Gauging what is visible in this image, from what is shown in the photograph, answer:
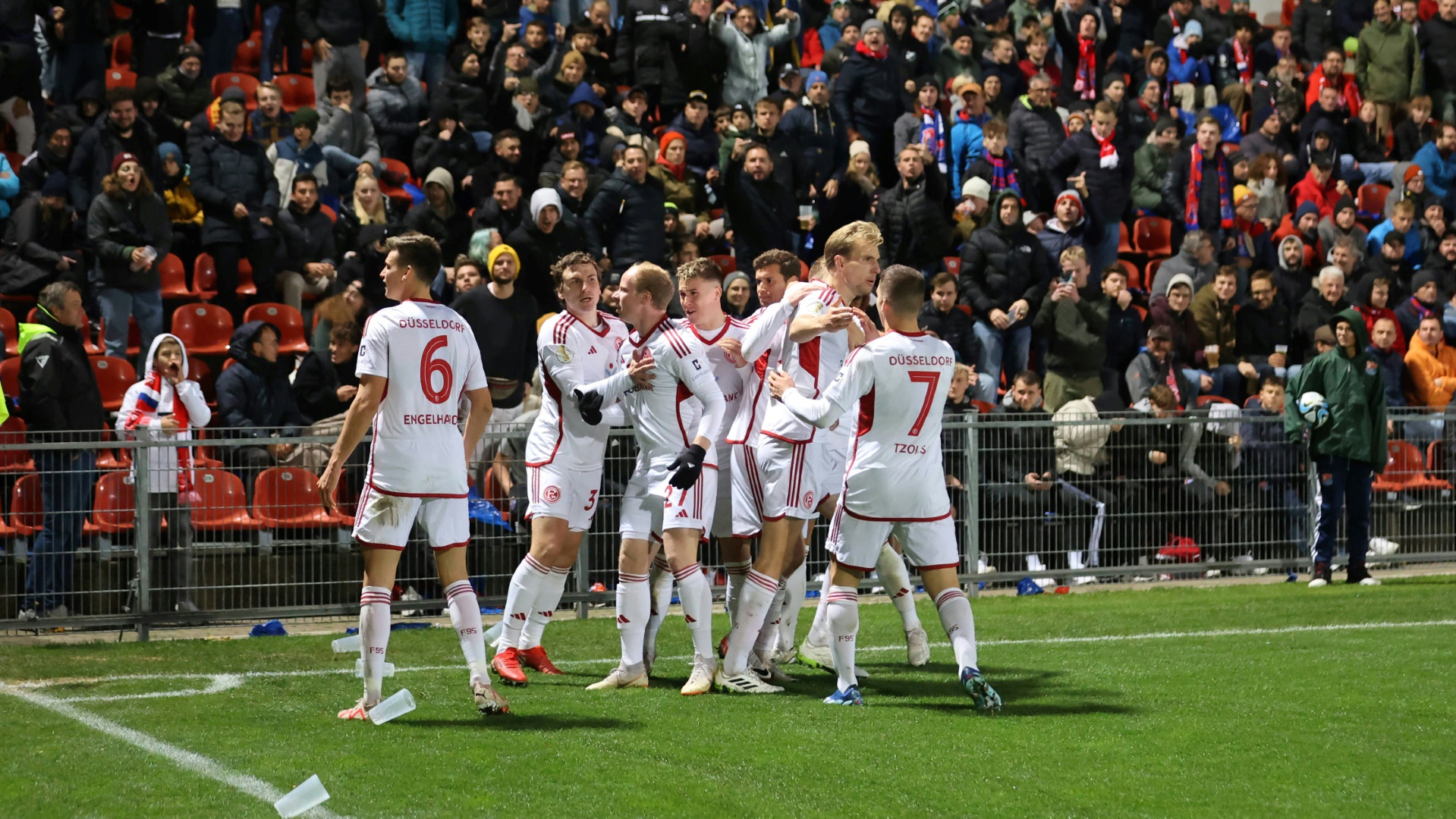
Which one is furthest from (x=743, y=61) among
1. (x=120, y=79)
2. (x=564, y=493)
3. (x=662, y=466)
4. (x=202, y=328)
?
(x=662, y=466)

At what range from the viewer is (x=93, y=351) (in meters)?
13.7

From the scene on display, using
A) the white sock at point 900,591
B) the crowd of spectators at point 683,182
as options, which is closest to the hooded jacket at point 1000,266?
the crowd of spectators at point 683,182

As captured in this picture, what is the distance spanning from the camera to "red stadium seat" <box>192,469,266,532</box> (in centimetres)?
1077

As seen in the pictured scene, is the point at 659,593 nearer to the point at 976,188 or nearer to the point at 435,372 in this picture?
the point at 435,372

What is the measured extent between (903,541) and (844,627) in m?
0.51

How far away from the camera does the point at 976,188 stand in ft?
56.3

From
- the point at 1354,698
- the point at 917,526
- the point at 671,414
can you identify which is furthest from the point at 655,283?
the point at 1354,698

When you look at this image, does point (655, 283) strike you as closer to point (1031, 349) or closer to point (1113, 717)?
point (1113, 717)

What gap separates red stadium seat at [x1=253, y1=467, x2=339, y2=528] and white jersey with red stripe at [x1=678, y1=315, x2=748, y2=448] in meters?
3.47

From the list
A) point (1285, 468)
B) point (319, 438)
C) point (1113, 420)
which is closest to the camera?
point (319, 438)

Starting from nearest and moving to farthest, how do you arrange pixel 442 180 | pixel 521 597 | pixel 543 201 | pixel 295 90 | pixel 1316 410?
pixel 521 597
pixel 1316 410
pixel 543 201
pixel 442 180
pixel 295 90

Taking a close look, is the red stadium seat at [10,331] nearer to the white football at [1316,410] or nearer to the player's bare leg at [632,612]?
the player's bare leg at [632,612]

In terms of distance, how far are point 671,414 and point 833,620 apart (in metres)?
1.44

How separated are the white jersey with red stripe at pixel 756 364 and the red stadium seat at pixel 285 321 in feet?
21.7
